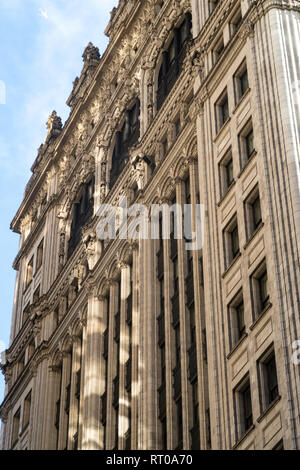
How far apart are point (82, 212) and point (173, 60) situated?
49.8 ft

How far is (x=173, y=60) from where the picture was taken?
2712 inches

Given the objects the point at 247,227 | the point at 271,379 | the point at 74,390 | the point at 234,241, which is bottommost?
the point at 271,379

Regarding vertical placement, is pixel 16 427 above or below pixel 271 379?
above

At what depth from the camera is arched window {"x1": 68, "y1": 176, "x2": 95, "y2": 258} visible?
7769 cm

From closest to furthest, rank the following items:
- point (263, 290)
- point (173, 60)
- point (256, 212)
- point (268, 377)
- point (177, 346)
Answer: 1. point (268, 377)
2. point (263, 290)
3. point (256, 212)
4. point (177, 346)
5. point (173, 60)

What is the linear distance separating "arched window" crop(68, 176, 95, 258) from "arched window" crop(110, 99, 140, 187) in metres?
3.55

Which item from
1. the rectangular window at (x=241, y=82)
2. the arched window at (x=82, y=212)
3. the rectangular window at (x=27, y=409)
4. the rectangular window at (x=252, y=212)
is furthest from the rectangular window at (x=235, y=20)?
the rectangular window at (x=27, y=409)

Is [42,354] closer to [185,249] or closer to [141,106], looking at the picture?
[141,106]

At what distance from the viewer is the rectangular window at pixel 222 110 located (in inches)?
2173

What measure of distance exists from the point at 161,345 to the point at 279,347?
51.5 ft

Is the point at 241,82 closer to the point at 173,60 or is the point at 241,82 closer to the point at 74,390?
the point at 173,60

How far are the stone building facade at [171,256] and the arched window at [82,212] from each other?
0.17 meters

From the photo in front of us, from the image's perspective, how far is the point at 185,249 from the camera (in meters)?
56.3

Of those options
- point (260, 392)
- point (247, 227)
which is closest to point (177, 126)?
point (247, 227)
